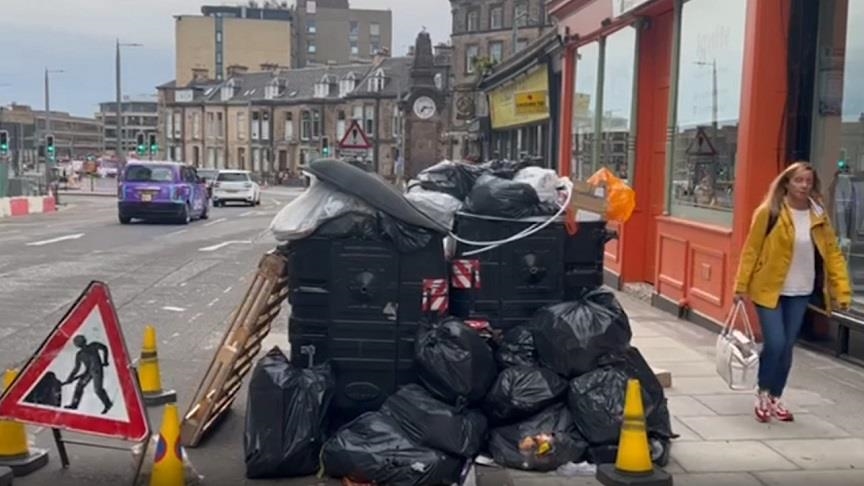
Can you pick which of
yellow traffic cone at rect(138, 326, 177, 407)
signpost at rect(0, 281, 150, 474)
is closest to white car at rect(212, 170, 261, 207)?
yellow traffic cone at rect(138, 326, 177, 407)

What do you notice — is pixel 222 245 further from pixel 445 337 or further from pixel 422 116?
pixel 422 116

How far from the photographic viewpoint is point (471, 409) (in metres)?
5.34

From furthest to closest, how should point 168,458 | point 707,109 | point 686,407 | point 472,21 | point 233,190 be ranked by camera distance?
point 472,21 < point 233,190 < point 707,109 < point 686,407 < point 168,458

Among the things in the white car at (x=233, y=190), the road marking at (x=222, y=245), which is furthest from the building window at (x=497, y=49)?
the road marking at (x=222, y=245)

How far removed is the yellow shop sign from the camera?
1984cm

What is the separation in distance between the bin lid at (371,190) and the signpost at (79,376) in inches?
57.4

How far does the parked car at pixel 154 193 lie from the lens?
26.9m

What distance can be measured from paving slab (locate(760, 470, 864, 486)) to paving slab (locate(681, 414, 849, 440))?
650mm

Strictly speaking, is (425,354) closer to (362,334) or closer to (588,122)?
(362,334)

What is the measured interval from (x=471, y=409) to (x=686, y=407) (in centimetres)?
199

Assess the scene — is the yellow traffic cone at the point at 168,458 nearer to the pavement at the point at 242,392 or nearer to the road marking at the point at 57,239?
the pavement at the point at 242,392

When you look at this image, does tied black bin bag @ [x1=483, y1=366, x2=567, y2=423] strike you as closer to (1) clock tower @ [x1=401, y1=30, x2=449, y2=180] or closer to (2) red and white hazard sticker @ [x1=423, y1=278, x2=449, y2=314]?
(2) red and white hazard sticker @ [x1=423, y1=278, x2=449, y2=314]

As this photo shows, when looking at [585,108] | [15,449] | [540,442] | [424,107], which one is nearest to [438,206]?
[540,442]

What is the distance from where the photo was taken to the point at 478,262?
5.77m
